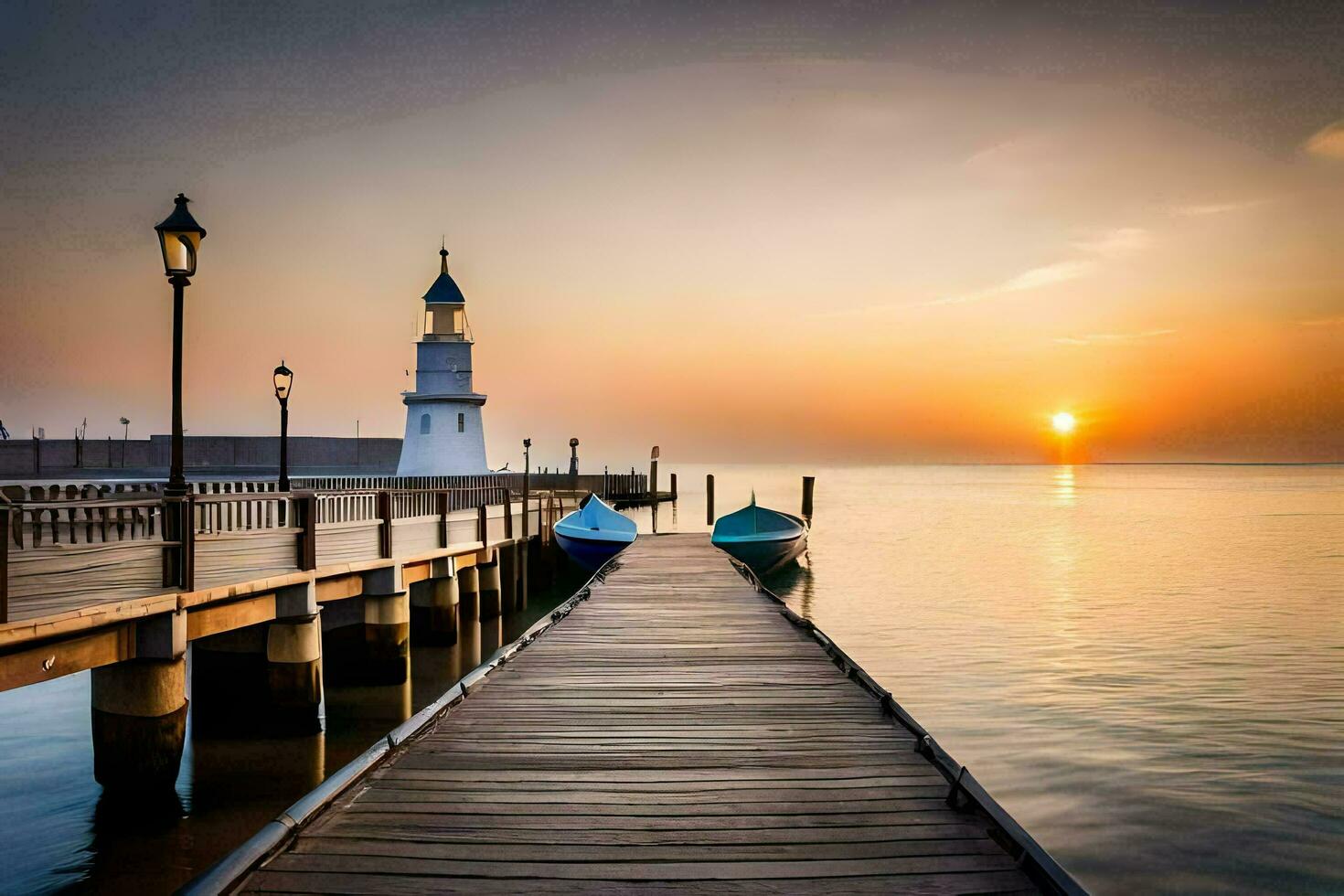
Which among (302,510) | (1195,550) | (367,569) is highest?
(302,510)

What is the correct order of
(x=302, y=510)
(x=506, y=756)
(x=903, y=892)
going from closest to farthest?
1. (x=903, y=892)
2. (x=506, y=756)
3. (x=302, y=510)

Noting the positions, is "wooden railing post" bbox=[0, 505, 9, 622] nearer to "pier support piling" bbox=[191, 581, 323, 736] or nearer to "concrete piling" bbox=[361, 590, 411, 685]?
"pier support piling" bbox=[191, 581, 323, 736]

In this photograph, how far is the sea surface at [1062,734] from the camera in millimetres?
8203

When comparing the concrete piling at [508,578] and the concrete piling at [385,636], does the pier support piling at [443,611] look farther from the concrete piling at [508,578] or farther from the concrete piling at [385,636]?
the concrete piling at [508,578]

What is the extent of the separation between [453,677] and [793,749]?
1068cm

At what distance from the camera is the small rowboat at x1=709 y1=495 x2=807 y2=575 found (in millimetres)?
23938

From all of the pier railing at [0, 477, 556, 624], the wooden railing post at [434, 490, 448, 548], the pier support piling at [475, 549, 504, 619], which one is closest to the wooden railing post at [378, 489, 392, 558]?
the pier railing at [0, 477, 556, 624]

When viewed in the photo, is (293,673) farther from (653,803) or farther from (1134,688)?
(1134,688)

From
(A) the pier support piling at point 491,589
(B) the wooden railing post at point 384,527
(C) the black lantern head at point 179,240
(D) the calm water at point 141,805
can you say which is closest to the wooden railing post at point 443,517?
(B) the wooden railing post at point 384,527

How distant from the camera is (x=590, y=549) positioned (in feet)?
77.3

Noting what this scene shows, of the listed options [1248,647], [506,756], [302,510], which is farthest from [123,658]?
[1248,647]

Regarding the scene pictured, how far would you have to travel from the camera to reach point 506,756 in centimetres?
555

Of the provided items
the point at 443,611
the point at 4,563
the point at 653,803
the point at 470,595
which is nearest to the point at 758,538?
the point at 470,595

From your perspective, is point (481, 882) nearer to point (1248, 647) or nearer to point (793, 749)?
point (793, 749)
